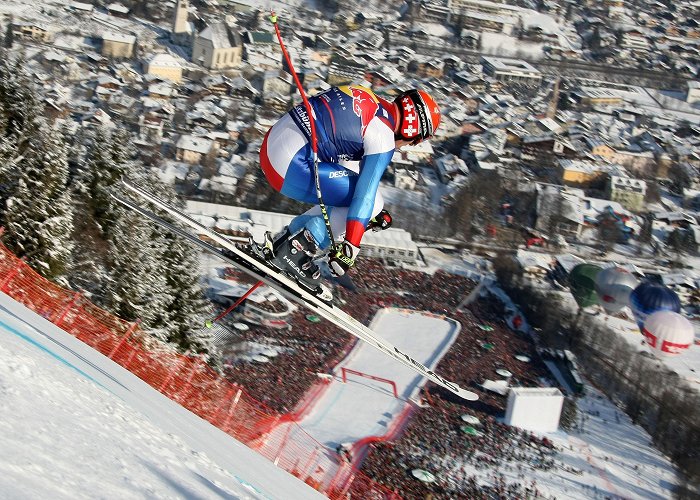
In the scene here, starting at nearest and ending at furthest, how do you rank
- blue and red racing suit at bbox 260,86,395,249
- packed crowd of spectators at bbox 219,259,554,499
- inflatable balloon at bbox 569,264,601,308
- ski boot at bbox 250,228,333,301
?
blue and red racing suit at bbox 260,86,395,249 → ski boot at bbox 250,228,333,301 → packed crowd of spectators at bbox 219,259,554,499 → inflatable balloon at bbox 569,264,601,308

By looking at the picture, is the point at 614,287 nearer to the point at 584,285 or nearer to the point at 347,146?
the point at 584,285

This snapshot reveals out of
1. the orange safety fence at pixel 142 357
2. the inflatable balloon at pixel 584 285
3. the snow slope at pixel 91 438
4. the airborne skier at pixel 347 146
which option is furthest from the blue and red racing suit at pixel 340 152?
the inflatable balloon at pixel 584 285

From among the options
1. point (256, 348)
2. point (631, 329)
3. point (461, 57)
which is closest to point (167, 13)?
point (461, 57)

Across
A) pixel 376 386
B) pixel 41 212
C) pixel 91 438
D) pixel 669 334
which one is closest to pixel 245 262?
pixel 91 438

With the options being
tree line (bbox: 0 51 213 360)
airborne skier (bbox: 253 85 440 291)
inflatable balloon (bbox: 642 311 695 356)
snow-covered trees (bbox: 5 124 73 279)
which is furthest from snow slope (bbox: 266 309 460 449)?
airborne skier (bbox: 253 85 440 291)

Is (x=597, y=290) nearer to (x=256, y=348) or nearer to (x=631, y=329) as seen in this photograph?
(x=631, y=329)

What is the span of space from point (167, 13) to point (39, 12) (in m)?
7.56

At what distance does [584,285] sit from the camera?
26297 mm

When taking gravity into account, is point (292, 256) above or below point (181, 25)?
above

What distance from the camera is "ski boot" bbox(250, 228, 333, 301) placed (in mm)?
5533

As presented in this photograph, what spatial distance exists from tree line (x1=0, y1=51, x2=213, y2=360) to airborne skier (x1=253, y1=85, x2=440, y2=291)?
552 cm

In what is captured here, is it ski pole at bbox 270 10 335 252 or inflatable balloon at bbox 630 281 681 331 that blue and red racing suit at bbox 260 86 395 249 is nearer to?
ski pole at bbox 270 10 335 252

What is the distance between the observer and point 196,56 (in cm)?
4597

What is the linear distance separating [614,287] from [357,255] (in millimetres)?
18087
